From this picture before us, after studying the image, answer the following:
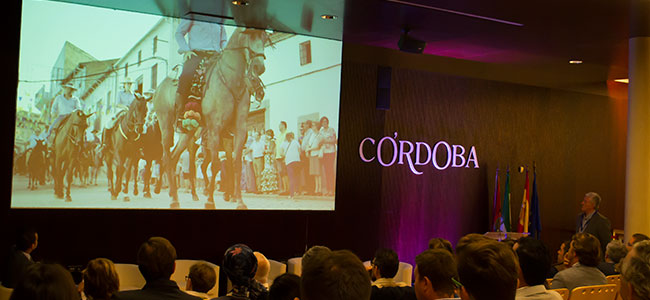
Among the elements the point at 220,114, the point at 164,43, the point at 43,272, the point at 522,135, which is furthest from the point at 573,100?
the point at 43,272

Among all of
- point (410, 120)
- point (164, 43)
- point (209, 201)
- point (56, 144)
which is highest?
point (164, 43)

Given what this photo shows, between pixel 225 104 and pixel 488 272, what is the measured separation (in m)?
6.91

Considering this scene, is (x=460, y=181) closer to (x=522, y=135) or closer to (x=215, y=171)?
(x=522, y=135)

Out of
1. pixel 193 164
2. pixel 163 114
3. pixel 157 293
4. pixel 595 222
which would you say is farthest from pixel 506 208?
pixel 157 293

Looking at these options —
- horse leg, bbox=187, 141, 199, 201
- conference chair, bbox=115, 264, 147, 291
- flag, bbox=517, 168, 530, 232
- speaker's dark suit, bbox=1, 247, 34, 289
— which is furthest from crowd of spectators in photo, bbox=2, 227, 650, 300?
flag, bbox=517, 168, 530, 232

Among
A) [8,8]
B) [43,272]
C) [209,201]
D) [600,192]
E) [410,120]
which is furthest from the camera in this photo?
[600,192]

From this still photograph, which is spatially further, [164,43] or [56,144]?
[164,43]

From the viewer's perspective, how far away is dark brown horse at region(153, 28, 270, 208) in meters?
8.30

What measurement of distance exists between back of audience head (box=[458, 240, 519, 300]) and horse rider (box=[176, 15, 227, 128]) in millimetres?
6724

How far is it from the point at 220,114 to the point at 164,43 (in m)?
1.20

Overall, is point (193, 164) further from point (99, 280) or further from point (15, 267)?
point (99, 280)

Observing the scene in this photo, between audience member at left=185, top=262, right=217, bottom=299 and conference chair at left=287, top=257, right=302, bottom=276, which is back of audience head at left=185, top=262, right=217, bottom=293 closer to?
audience member at left=185, top=262, right=217, bottom=299

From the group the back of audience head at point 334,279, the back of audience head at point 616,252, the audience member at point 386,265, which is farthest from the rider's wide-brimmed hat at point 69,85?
the back of audience head at point 334,279

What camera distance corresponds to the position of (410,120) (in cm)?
1051
